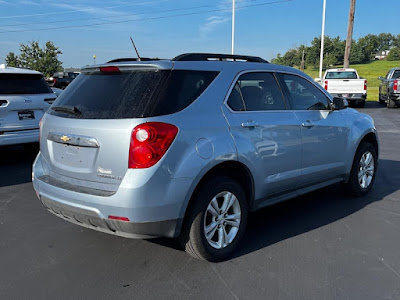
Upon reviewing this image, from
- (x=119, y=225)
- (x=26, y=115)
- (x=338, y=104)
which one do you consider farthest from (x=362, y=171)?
(x=26, y=115)

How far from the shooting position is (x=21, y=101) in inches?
263

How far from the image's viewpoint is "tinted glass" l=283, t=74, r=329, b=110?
13.9 feet

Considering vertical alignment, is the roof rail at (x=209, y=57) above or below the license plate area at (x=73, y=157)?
above

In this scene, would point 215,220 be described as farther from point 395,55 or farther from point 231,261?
point 395,55

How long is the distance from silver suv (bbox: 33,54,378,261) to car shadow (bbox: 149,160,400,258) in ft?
1.20

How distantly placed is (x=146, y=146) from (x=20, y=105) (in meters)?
4.71

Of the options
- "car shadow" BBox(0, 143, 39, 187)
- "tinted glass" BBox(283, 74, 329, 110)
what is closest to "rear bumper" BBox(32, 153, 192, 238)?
"tinted glass" BBox(283, 74, 329, 110)

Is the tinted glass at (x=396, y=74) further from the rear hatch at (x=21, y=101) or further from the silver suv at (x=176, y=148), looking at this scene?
the silver suv at (x=176, y=148)

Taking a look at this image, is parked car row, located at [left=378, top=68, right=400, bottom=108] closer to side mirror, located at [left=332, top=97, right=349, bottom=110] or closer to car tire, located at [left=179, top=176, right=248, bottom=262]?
side mirror, located at [left=332, top=97, right=349, bottom=110]

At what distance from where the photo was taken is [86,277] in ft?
10.3

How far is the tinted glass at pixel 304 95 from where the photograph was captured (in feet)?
13.9

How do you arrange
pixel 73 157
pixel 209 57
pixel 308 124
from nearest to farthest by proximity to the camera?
pixel 73 157, pixel 209 57, pixel 308 124

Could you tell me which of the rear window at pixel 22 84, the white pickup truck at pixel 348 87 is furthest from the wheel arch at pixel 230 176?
the white pickup truck at pixel 348 87

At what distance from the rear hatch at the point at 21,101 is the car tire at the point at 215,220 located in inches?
182
